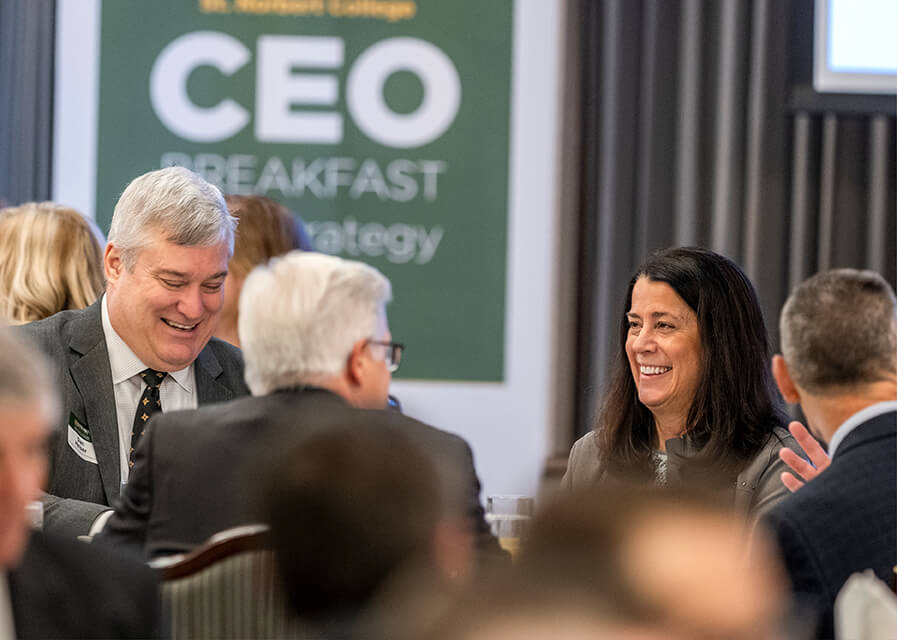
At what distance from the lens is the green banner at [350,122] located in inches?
218

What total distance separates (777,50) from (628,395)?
2.70 meters

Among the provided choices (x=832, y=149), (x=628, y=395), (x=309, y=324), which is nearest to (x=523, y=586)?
(x=309, y=324)

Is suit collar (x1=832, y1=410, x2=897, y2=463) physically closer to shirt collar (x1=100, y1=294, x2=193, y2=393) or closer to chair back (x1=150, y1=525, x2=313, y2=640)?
chair back (x1=150, y1=525, x2=313, y2=640)

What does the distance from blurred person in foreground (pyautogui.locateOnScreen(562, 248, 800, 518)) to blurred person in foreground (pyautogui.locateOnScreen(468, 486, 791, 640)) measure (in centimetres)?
193

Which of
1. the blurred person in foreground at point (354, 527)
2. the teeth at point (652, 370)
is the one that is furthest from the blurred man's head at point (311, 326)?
the teeth at point (652, 370)

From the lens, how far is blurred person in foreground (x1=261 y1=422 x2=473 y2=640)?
1.64m

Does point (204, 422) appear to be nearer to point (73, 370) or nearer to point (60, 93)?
point (73, 370)

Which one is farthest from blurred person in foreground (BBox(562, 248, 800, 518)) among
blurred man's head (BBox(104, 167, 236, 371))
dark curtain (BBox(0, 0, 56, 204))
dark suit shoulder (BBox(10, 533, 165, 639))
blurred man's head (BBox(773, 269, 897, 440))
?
dark curtain (BBox(0, 0, 56, 204))

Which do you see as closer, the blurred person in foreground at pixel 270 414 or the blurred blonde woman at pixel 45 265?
the blurred person in foreground at pixel 270 414

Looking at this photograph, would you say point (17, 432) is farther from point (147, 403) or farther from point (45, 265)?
point (45, 265)

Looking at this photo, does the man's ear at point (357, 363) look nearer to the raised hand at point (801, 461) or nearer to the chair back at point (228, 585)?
the chair back at point (228, 585)

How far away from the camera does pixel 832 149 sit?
547 centimetres

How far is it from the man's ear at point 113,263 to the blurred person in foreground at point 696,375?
4.36 feet

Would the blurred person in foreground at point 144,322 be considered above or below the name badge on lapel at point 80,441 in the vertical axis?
above
